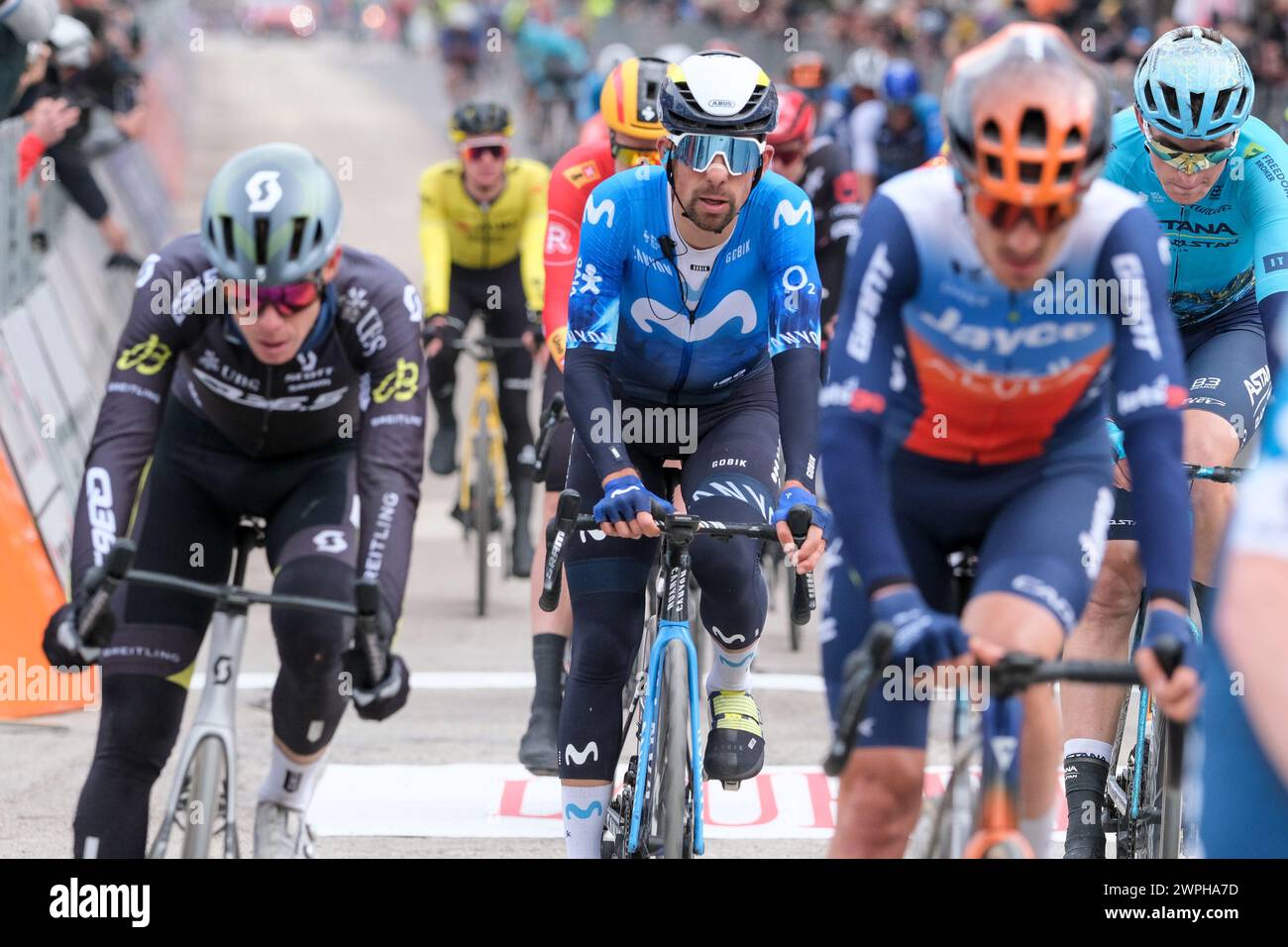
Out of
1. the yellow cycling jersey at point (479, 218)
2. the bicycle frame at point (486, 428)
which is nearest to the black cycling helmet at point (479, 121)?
the yellow cycling jersey at point (479, 218)

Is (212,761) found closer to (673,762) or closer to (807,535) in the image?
(673,762)

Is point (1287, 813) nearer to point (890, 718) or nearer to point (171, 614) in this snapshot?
point (890, 718)

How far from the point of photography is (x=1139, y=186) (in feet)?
21.0

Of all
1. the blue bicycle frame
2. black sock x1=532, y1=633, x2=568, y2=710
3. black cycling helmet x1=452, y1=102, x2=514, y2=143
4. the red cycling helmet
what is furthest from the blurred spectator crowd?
the blue bicycle frame

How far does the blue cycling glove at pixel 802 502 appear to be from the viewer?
16.7 feet

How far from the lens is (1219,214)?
6348 mm

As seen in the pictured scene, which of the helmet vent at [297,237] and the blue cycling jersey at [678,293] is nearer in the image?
the helmet vent at [297,237]

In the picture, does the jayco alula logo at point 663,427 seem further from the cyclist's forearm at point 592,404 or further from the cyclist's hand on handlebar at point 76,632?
the cyclist's hand on handlebar at point 76,632

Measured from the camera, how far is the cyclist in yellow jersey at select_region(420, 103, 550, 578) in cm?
1116

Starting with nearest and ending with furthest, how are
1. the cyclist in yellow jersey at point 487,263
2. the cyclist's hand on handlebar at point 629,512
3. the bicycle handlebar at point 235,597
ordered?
the bicycle handlebar at point 235,597
the cyclist's hand on handlebar at point 629,512
the cyclist in yellow jersey at point 487,263

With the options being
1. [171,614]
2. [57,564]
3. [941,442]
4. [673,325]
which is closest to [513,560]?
[57,564]

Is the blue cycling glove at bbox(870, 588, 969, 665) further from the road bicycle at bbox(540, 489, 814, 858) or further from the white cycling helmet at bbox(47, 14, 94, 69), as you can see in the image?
the white cycling helmet at bbox(47, 14, 94, 69)

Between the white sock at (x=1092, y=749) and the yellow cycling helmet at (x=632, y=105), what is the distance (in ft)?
8.71
